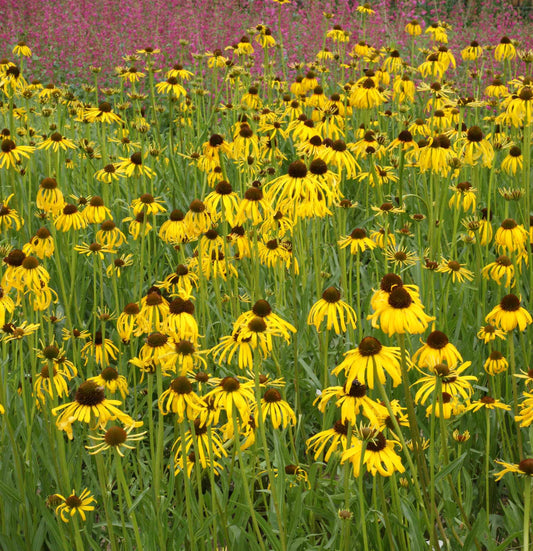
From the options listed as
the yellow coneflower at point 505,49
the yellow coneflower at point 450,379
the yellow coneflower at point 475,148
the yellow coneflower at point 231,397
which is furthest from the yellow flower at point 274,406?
the yellow coneflower at point 505,49

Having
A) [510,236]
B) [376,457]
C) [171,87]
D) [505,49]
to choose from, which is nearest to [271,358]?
[510,236]

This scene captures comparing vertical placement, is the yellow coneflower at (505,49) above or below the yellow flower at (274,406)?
above

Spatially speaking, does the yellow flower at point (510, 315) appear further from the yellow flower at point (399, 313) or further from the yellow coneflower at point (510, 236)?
the yellow coneflower at point (510, 236)

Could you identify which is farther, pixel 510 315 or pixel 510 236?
pixel 510 236

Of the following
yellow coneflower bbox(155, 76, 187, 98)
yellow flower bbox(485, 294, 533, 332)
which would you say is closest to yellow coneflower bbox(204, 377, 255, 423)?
yellow flower bbox(485, 294, 533, 332)

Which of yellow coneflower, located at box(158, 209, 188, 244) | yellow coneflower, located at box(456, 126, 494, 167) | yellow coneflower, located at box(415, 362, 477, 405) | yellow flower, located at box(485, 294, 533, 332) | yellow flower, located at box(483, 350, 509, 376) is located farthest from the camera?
yellow coneflower, located at box(456, 126, 494, 167)

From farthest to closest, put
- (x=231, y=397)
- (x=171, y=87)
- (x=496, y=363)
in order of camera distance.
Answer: (x=171, y=87) → (x=496, y=363) → (x=231, y=397)

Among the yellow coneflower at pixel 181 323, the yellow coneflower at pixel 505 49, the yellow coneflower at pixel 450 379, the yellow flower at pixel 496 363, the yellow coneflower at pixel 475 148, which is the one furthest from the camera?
the yellow coneflower at pixel 505 49

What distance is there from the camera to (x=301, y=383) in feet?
9.93

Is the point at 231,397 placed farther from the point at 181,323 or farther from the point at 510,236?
the point at 510,236

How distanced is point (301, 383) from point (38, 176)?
3089 millimetres

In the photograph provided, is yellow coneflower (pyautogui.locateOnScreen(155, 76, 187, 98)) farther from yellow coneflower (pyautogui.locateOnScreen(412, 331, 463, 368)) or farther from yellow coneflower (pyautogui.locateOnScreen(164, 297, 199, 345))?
yellow coneflower (pyautogui.locateOnScreen(412, 331, 463, 368))

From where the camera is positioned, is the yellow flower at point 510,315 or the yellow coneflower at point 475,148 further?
the yellow coneflower at point 475,148

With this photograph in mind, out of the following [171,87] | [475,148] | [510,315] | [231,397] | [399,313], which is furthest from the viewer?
[171,87]
